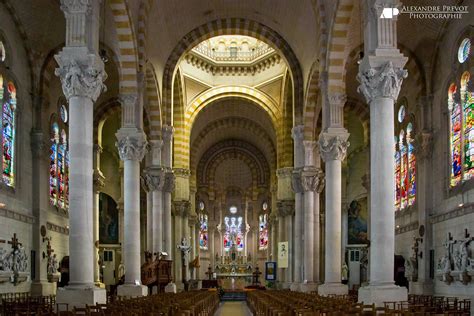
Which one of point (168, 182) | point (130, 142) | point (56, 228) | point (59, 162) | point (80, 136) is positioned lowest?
point (56, 228)

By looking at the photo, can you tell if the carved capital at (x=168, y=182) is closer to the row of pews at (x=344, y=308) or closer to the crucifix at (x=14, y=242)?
the crucifix at (x=14, y=242)

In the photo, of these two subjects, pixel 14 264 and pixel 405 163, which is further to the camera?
pixel 405 163

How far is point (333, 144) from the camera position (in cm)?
2342

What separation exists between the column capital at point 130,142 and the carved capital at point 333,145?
22.1 feet

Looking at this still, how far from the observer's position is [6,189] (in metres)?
24.1

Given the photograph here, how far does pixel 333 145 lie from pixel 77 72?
34.9 ft

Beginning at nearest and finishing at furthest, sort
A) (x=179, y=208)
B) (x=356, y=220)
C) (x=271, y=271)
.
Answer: (x=356, y=220) < (x=179, y=208) < (x=271, y=271)

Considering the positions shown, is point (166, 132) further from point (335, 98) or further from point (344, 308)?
point (344, 308)

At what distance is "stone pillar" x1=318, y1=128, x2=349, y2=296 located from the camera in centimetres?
2316

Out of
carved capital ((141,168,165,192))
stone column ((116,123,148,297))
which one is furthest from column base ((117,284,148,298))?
carved capital ((141,168,165,192))

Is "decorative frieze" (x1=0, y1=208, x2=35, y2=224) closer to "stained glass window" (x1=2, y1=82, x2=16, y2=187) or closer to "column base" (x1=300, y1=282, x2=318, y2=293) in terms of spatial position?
"stained glass window" (x1=2, y1=82, x2=16, y2=187)

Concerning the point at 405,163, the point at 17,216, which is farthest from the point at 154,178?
the point at 405,163

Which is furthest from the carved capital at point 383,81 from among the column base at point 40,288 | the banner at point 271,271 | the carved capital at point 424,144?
the banner at point 271,271

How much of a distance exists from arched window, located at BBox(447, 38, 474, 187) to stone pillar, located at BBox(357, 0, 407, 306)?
7.48 metres
